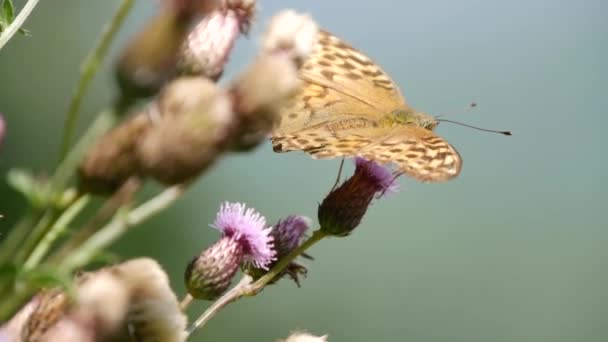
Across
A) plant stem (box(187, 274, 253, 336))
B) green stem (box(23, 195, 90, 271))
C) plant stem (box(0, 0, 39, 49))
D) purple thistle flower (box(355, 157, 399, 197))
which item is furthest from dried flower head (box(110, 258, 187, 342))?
purple thistle flower (box(355, 157, 399, 197))

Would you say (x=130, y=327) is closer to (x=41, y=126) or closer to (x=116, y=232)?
(x=116, y=232)

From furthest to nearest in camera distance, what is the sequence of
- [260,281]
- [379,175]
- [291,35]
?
[379,175] < [260,281] < [291,35]

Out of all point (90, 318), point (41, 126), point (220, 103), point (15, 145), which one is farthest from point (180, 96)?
point (41, 126)

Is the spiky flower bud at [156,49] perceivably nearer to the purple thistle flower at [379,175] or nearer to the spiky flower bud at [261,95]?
the spiky flower bud at [261,95]

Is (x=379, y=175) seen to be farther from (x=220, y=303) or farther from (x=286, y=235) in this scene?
(x=220, y=303)

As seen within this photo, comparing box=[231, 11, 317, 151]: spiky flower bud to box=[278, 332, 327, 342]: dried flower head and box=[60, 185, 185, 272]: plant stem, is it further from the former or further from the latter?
box=[278, 332, 327, 342]: dried flower head

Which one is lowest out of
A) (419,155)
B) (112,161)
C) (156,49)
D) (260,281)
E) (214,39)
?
(419,155)

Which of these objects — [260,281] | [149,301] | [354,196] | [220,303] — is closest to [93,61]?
[149,301]
